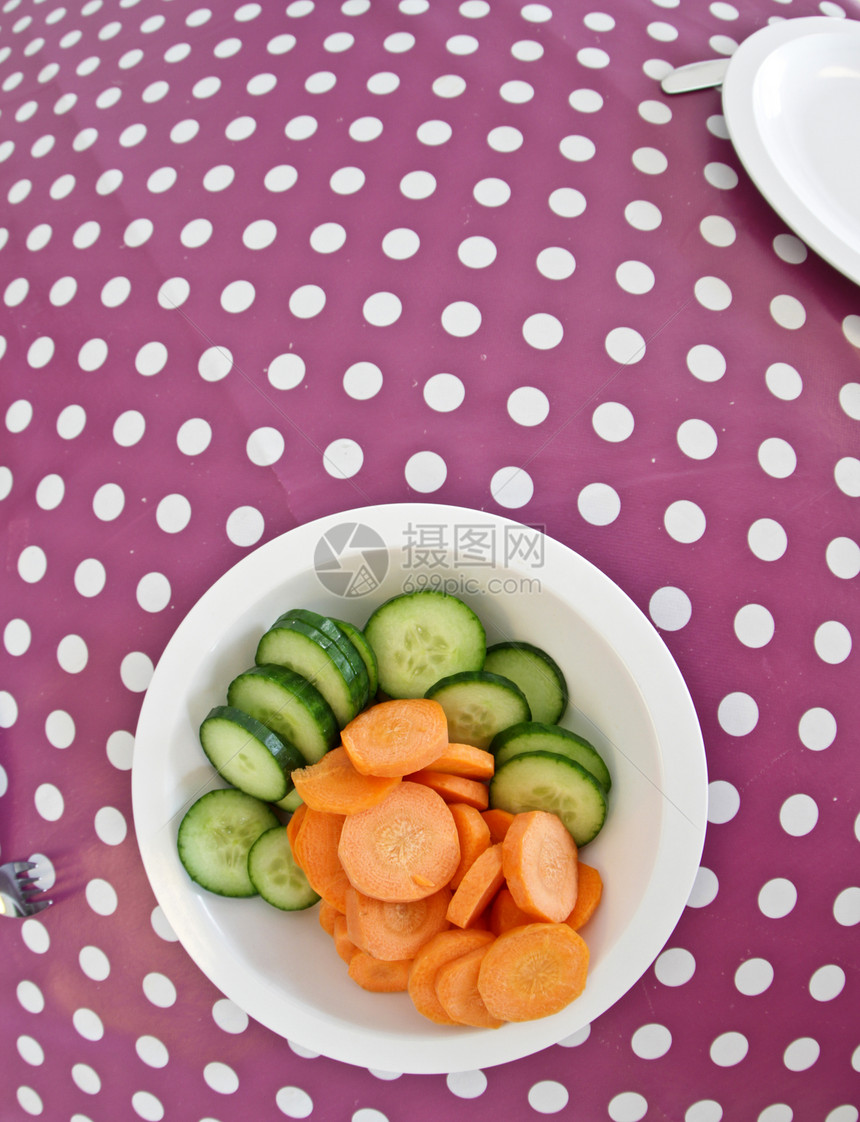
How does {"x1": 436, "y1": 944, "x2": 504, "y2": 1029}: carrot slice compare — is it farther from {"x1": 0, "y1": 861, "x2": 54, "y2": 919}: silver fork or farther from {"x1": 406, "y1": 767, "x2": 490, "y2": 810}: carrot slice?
{"x1": 0, "y1": 861, "x2": 54, "y2": 919}: silver fork

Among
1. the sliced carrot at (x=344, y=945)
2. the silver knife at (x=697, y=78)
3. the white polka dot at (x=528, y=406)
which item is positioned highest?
the silver knife at (x=697, y=78)

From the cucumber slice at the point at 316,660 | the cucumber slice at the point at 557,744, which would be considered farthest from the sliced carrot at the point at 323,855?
the cucumber slice at the point at 557,744

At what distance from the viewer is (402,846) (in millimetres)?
832

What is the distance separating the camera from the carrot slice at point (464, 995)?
0.80 metres

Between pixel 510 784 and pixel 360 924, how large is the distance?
8.6 inches

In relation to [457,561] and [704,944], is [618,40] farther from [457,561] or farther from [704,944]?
[704,944]

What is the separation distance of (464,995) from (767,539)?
601 mm

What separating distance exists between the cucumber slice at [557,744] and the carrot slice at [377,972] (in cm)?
27

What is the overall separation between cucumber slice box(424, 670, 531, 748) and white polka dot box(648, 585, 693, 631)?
179 mm

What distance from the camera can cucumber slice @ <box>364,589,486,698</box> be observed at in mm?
868

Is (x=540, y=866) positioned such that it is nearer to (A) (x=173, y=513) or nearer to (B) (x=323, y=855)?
(B) (x=323, y=855)

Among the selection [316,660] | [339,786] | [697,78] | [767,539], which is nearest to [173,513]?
[316,660]

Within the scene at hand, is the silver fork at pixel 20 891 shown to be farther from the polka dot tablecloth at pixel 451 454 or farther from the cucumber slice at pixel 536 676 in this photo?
the cucumber slice at pixel 536 676

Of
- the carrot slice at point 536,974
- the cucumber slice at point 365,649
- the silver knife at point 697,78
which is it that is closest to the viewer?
the carrot slice at point 536,974
